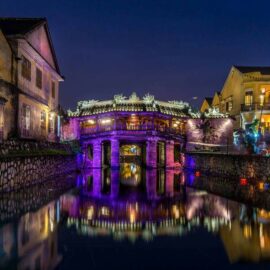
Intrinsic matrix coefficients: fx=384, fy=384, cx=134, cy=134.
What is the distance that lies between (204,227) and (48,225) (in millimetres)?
4279

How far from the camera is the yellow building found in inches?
2025

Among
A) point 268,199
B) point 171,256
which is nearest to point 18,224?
point 171,256

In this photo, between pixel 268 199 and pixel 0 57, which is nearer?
pixel 268 199

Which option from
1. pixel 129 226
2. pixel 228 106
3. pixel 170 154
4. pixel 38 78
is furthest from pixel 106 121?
pixel 129 226

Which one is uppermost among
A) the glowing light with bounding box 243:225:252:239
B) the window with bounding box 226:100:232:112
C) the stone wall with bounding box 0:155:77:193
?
the window with bounding box 226:100:232:112

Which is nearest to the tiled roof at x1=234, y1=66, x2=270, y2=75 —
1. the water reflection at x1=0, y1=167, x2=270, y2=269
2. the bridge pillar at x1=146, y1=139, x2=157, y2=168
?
the bridge pillar at x1=146, y1=139, x2=157, y2=168

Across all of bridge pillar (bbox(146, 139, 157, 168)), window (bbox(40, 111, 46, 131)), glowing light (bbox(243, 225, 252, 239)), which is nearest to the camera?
glowing light (bbox(243, 225, 252, 239))

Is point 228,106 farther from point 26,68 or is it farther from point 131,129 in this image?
point 26,68

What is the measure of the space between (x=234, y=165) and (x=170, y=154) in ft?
61.4

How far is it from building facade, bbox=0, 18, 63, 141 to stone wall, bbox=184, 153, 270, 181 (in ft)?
49.0

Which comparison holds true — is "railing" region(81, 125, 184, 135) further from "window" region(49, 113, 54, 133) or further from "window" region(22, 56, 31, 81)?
"window" region(22, 56, 31, 81)

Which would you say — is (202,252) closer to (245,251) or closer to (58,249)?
(245,251)

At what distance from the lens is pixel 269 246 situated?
8.36 meters

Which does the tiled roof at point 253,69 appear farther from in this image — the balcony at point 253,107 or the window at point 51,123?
the window at point 51,123
